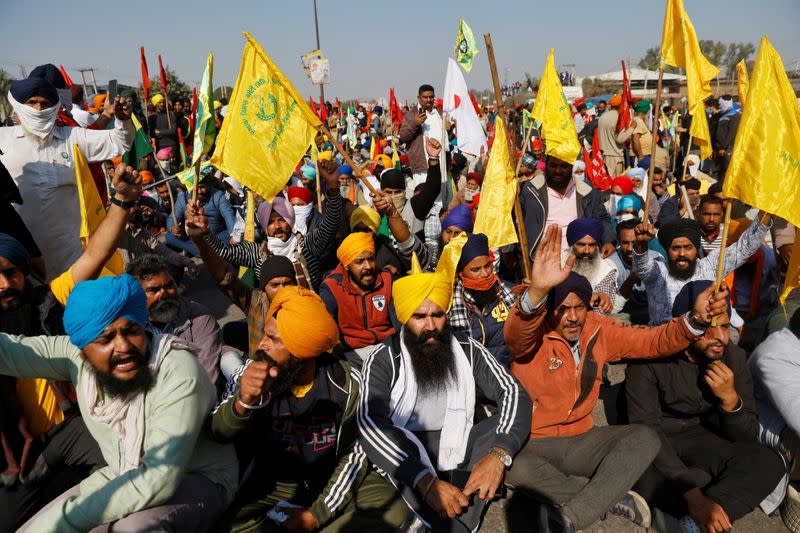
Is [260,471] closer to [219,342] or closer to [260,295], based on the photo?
[219,342]

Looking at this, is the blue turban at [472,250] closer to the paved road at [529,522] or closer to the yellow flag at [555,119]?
the yellow flag at [555,119]

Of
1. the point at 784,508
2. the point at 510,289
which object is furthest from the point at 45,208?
the point at 784,508

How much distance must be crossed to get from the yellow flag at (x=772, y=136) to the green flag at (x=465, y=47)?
17.1 ft

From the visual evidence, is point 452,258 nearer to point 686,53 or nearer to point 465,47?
point 686,53

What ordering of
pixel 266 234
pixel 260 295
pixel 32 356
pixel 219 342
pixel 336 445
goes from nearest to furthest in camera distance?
pixel 32 356 → pixel 336 445 → pixel 219 342 → pixel 260 295 → pixel 266 234

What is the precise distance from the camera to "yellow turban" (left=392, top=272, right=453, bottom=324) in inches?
123

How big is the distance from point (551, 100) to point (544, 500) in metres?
3.29

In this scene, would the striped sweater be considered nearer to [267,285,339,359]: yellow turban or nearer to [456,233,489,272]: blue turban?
[456,233,489,272]: blue turban

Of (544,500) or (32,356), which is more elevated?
(32,356)

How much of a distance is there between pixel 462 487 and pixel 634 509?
0.92 m

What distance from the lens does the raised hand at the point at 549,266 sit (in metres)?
2.76

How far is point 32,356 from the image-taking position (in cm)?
267

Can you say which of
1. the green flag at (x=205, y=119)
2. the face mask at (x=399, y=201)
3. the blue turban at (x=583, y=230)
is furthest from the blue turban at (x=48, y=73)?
the blue turban at (x=583, y=230)

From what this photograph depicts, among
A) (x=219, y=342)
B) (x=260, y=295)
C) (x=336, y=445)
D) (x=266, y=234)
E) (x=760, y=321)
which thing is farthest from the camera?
(x=266, y=234)
